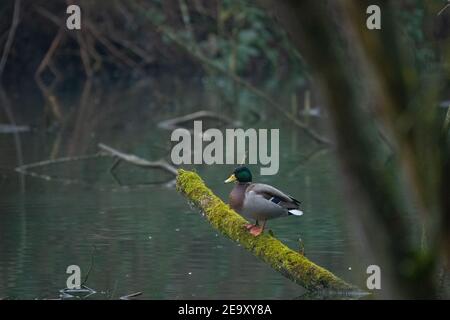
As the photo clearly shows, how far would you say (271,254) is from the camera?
548 cm

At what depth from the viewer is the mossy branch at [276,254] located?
5.36m

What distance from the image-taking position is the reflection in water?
6062mm

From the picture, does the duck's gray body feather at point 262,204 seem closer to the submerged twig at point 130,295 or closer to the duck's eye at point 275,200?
the duck's eye at point 275,200

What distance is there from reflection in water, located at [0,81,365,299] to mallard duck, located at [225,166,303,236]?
1.31ft

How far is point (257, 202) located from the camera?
5492 millimetres

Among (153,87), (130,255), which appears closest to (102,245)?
(130,255)

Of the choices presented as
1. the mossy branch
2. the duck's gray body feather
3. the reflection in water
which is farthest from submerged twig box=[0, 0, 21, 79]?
the duck's gray body feather

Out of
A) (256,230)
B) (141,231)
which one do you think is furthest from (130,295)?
(141,231)

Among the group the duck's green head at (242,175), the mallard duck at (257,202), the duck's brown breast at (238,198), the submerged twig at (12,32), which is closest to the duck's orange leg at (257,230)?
the mallard duck at (257,202)

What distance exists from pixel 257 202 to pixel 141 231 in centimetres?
248

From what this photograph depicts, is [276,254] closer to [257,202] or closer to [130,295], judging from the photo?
[257,202]

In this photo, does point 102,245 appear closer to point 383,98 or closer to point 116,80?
point 383,98

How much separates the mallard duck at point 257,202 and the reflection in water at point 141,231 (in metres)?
0.40

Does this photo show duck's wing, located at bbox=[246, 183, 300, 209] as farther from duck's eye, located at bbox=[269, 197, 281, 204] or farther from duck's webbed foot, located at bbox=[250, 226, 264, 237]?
duck's webbed foot, located at bbox=[250, 226, 264, 237]
